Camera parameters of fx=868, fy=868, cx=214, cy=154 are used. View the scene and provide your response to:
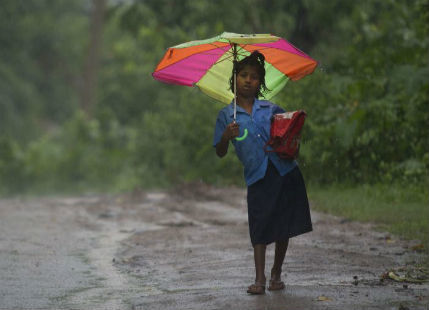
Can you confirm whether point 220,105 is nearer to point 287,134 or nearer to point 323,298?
point 287,134

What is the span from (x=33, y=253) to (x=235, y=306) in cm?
402

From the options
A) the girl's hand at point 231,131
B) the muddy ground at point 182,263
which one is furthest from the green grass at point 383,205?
the girl's hand at point 231,131

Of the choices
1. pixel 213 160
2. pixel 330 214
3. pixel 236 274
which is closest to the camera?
pixel 236 274

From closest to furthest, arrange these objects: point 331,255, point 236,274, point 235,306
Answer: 1. point 235,306
2. point 236,274
3. point 331,255

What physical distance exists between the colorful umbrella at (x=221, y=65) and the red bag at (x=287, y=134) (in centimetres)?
76

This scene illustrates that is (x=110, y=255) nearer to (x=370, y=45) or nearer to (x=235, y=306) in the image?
(x=235, y=306)

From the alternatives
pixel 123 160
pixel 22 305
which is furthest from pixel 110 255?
pixel 123 160

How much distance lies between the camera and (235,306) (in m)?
5.76

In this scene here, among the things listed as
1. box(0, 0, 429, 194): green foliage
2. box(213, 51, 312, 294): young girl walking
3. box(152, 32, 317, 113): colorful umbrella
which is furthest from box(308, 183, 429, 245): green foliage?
box(213, 51, 312, 294): young girl walking

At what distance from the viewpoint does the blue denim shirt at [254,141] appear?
6.31 metres

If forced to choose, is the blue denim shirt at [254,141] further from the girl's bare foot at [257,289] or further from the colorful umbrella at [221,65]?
the girl's bare foot at [257,289]

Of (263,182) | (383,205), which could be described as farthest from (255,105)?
(383,205)

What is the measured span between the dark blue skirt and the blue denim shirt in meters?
0.05

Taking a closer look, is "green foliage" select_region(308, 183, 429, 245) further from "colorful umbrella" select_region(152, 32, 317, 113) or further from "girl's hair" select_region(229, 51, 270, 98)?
"girl's hair" select_region(229, 51, 270, 98)
